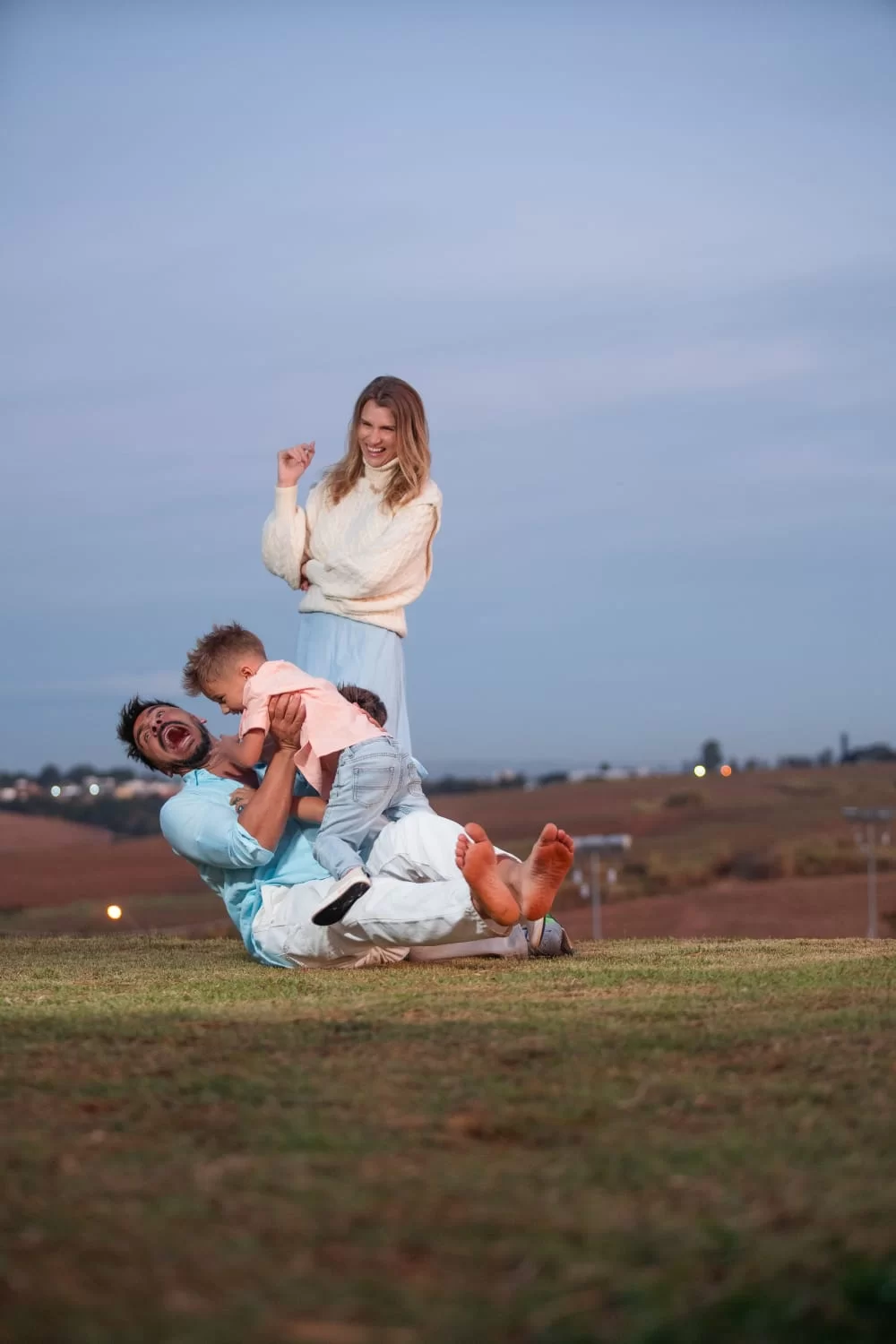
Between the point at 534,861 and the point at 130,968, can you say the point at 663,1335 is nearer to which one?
the point at 534,861

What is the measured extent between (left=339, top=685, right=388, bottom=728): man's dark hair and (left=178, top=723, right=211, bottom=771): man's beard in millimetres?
524

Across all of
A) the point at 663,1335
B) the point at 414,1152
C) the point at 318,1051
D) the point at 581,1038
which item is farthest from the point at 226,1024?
the point at 663,1335

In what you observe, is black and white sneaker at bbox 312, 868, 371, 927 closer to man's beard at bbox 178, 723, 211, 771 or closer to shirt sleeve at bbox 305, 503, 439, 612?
man's beard at bbox 178, 723, 211, 771

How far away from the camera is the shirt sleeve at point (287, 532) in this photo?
19.6 ft

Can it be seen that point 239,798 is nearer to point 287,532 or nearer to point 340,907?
point 340,907

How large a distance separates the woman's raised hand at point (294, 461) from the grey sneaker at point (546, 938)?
2092mm

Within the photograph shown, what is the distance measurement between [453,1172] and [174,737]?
356cm

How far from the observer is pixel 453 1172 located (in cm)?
193

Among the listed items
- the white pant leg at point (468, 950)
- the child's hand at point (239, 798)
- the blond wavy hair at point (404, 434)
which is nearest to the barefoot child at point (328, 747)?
the child's hand at point (239, 798)

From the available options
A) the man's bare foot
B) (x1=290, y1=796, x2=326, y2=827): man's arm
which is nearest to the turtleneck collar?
(x1=290, y1=796, x2=326, y2=827): man's arm

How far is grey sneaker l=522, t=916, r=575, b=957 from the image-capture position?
501 cm

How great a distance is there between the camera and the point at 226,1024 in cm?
323

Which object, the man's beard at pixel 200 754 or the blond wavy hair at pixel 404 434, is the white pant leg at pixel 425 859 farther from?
the blond wavy hair at pixel 404 434

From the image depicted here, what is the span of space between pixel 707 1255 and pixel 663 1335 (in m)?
0.21
